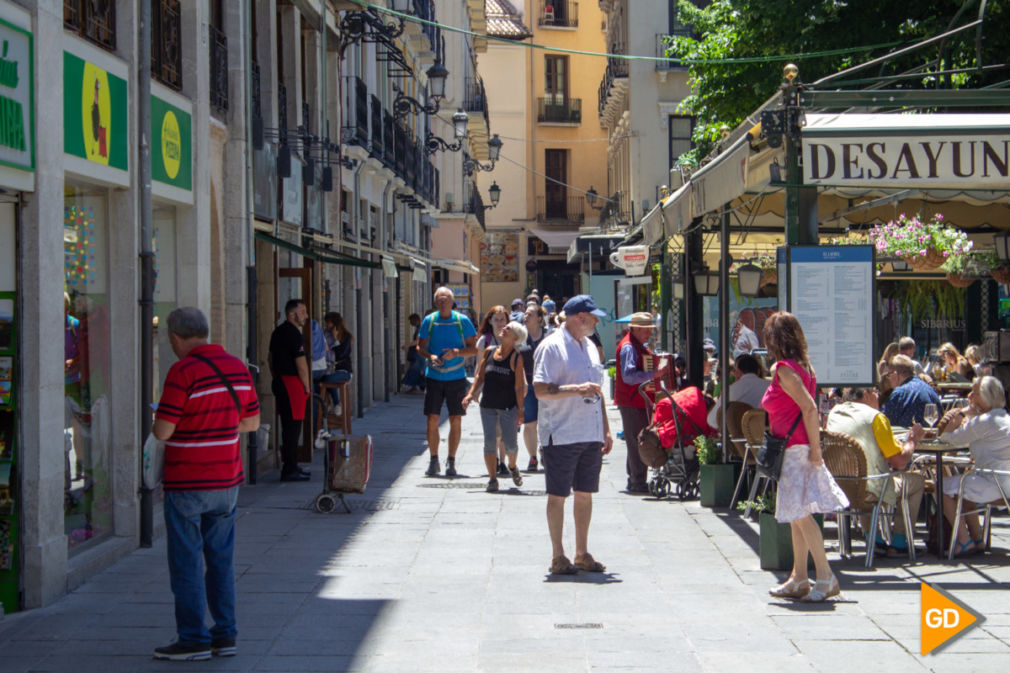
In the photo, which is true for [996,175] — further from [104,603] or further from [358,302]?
[358,302]

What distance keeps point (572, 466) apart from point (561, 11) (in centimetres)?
5449

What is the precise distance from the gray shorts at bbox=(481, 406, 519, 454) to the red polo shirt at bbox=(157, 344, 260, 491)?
6.11 metres

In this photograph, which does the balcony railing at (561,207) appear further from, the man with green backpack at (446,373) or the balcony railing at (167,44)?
the balcony railing at (167,44)

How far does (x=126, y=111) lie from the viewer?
934 cm

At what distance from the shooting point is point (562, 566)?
8.38 metres

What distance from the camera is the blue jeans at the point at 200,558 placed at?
6.29 m

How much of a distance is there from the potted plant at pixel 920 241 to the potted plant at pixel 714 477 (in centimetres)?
340

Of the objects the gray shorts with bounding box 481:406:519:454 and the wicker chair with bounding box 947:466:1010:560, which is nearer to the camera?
the wicker chair with bounding box 947:466:1010:560

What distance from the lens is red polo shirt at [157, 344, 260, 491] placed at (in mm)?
6328

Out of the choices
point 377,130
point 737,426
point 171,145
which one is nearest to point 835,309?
point 737,426

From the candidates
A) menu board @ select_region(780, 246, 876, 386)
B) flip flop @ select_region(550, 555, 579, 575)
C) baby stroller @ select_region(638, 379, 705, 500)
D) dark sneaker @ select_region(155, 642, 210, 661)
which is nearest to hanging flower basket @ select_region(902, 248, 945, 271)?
baby stroller @ select_region(638, 379, 705, 500)

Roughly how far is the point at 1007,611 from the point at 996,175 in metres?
2.84

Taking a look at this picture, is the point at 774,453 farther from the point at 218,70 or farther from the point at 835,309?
the point at 218,70

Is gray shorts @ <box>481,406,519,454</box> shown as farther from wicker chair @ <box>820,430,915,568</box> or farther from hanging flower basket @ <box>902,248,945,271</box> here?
hanging flower basket @ <box>902,248,945,271</box>
